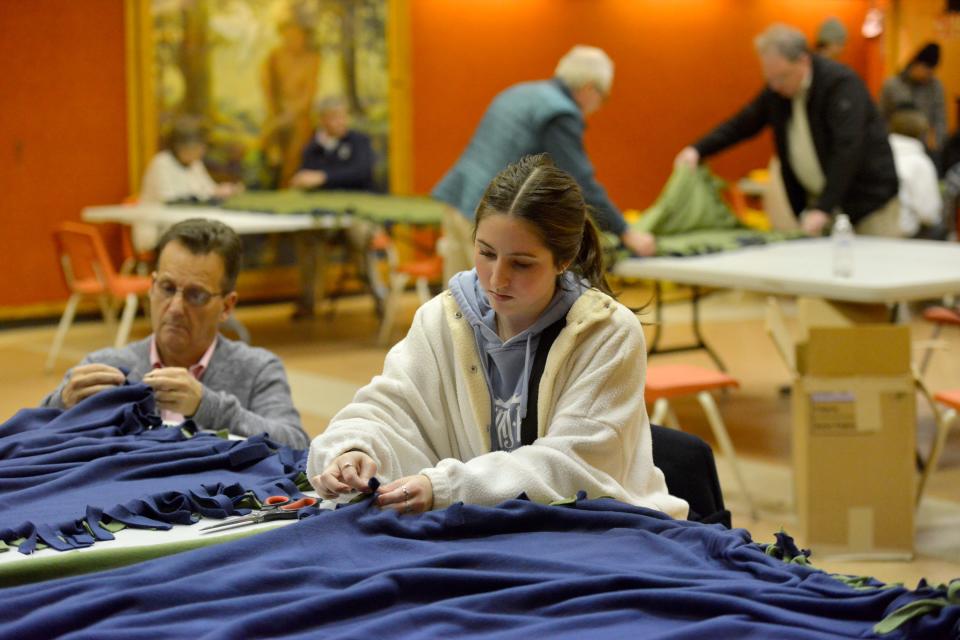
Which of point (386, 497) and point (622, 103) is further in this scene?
point (622, 103)

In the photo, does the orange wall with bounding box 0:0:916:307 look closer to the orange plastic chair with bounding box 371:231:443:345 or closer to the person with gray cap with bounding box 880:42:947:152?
the orange plastic chair with bounding box 371:231:443:345

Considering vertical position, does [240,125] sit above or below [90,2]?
below

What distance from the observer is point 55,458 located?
245cm

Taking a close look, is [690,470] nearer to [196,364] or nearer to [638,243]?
[196,364]

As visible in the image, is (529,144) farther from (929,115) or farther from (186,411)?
(929,115)

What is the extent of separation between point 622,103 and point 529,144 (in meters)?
6.46

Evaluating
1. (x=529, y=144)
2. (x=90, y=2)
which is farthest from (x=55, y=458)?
(x=90, y=2)

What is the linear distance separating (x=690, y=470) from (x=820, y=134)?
3.91 m

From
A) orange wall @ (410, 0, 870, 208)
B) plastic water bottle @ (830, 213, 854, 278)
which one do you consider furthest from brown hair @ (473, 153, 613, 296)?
orange wall @ (410, 0, 870, 208)

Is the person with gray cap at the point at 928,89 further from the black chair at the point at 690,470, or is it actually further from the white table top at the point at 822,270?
the black chair at the point at 690,470

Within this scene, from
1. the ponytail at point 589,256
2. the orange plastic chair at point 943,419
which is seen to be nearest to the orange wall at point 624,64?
the orange plastic chair at point 943,419

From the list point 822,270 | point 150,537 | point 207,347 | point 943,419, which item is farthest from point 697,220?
point 150,537

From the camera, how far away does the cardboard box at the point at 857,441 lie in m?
4.24

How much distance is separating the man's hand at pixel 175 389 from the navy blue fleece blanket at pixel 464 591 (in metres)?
0.89
